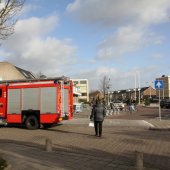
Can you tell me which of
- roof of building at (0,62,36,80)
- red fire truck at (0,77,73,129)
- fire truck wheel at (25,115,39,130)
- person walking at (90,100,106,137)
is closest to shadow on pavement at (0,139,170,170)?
person walking at (90,100,106,137)

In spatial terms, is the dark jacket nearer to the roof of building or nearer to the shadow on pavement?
the shadow on pavement

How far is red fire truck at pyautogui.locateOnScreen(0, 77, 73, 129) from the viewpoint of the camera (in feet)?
71.1

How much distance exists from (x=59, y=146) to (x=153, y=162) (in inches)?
182

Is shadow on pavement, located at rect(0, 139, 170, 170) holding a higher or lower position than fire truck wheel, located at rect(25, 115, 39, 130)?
lower

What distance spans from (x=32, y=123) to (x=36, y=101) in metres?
1.30

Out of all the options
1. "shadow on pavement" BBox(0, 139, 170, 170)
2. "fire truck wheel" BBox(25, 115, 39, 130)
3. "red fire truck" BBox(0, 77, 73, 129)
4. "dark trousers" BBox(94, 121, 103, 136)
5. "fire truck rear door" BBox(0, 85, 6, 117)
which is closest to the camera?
"shadow on pavement" BBox(0, 139, 170, 170)

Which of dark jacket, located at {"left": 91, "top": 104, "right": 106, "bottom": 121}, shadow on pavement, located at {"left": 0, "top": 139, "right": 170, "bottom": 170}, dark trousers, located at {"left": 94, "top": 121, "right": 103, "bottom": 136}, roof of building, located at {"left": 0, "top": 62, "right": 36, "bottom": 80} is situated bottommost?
shadow on pavement, located at {"left": 0, "top": 139, "right": 170, "bottom": 170}

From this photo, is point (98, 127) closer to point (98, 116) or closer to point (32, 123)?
point (98, 116)

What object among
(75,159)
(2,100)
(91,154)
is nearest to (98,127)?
(91,154)

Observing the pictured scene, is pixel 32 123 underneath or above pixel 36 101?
underneath

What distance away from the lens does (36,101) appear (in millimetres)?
22125

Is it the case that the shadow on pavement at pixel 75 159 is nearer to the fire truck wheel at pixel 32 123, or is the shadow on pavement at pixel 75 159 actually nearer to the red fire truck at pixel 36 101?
the red fire truck at pixel 36 101

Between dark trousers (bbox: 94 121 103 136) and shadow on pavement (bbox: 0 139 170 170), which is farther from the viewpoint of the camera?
dark trousers (bbox: 94 121 103 136)

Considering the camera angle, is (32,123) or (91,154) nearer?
(91,154)
